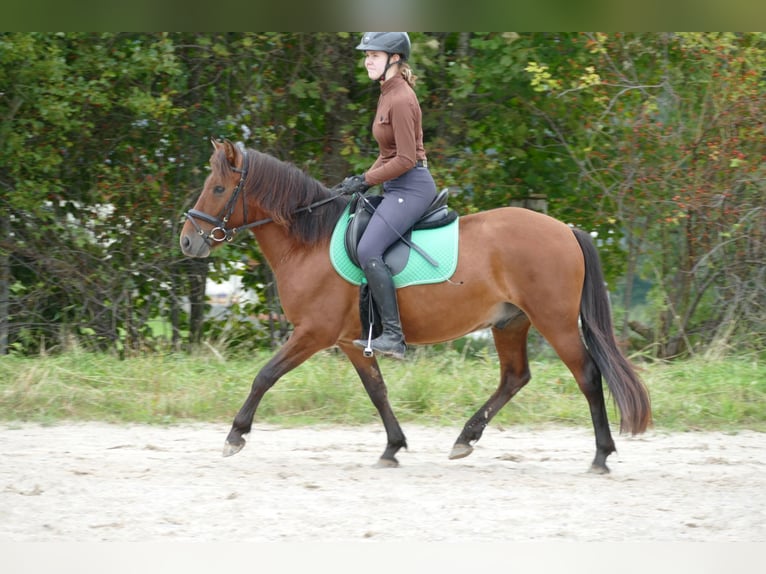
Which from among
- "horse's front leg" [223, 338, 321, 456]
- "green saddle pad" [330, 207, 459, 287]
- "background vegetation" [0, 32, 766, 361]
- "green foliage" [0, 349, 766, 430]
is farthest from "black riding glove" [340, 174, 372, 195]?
"background vegetation" [0, 32, 766, 361]

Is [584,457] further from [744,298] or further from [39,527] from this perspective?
[744,298]

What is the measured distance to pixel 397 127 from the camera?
591 cm

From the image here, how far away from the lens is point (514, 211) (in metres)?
6.27

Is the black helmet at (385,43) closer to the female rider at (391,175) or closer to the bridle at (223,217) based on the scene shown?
the female rider at (391,175)

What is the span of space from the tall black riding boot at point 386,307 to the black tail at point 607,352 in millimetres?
1231

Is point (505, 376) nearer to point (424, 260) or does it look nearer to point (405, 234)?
point (424, 260)

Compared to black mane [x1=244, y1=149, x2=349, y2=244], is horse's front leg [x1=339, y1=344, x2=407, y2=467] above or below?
below

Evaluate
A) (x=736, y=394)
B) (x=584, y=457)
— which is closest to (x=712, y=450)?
(x=584, y=457)

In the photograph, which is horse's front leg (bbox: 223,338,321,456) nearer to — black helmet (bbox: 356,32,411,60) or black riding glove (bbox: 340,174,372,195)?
black riding glove (bbox: 340,174,372,195)

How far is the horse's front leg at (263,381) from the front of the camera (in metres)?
6.04

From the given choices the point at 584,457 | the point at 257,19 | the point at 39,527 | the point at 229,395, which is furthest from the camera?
the point at 229,395

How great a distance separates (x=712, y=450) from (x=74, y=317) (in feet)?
24.2

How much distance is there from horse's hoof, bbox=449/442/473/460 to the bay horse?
1.33 ft

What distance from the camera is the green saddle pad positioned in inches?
238
